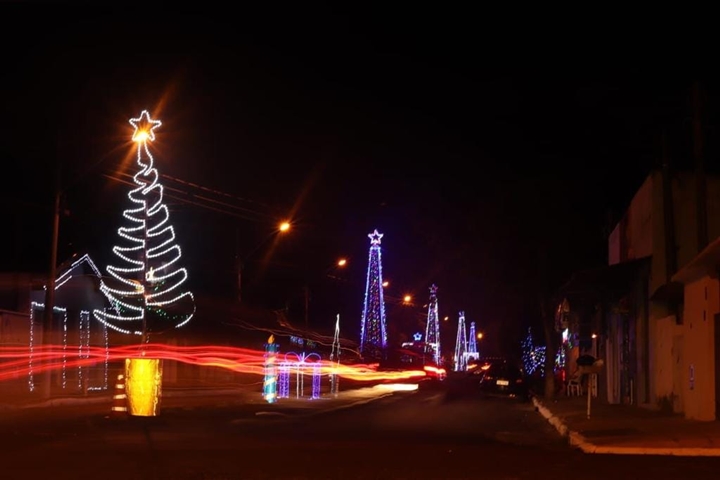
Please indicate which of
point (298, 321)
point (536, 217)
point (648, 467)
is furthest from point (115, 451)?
point (298, 321)

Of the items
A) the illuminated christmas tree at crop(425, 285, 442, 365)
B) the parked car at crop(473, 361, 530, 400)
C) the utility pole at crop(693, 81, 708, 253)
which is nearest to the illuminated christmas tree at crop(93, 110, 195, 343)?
the utility pole at crop(693, 81, 708, 253)

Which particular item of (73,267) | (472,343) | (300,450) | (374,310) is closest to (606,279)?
(300,450)

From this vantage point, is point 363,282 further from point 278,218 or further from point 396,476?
point 396,476

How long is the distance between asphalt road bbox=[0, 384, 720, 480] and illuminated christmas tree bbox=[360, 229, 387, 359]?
37046 mm

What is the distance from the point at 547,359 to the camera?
4162cm

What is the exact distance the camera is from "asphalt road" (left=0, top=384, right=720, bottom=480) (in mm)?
13344

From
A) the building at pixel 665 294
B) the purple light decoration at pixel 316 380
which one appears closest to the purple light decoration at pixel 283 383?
the purple light decoration at pixel 316 380

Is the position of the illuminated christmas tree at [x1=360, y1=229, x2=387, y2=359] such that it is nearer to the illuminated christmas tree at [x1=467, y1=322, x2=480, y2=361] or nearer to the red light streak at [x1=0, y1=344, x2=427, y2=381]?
the red light streak at [x1=0, y1=344, x2=427, y2=381]

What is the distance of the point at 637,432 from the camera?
65.3 ft

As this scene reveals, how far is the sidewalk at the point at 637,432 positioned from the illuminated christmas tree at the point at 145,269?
44.2 ft

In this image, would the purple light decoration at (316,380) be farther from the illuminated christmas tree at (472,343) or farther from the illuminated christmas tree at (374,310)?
the illuminated christmas tree at (472,343)

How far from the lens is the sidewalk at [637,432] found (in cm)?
1680

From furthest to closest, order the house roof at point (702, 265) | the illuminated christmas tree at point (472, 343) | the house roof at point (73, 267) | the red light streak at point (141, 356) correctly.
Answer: the illuminated christmas tree at point (472, 343) < the house roof at point (73, 267) < the red light streak at point (141, 356) < the house roof at point (702, 265)

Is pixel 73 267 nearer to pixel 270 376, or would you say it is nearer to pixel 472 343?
pixel 270 376
